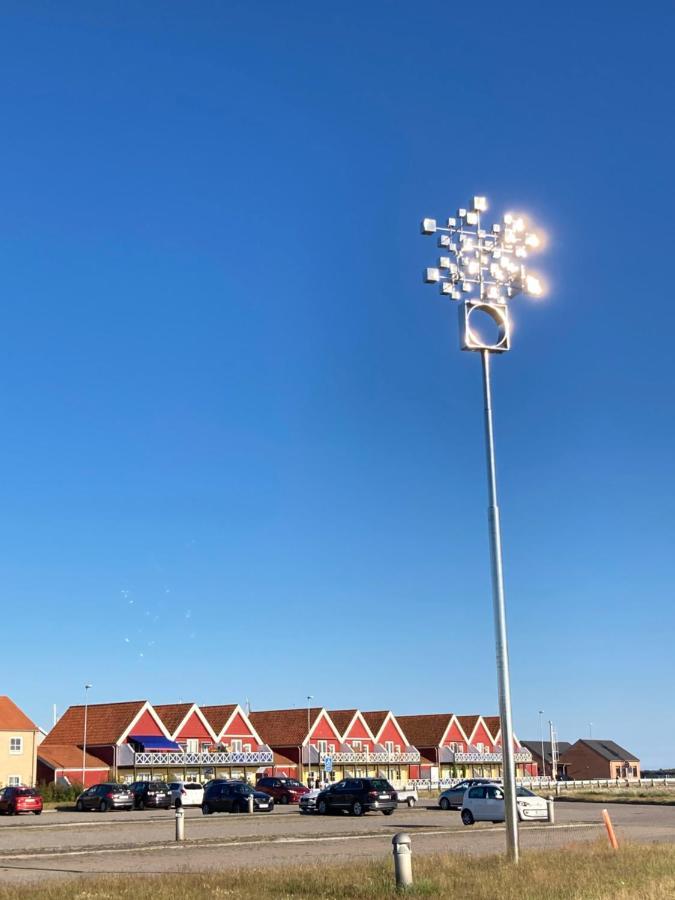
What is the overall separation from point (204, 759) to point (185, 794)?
26684mm

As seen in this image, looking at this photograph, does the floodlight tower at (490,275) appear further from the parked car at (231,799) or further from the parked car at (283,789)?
the parked car at (283,789)

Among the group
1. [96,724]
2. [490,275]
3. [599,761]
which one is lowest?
[599,761]

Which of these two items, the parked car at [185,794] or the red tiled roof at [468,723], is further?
the red tiled roof at [468,723]

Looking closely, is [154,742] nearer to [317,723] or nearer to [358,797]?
[317,723]

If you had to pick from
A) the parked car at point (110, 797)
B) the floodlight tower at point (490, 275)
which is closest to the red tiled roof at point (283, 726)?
the parked car at point (110, 797)

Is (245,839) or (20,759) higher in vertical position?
(20,759)

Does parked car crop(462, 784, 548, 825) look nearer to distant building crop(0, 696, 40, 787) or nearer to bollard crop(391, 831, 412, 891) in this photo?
bollard crop(391, 831, 412, 891)

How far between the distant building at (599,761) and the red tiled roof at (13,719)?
81408mm

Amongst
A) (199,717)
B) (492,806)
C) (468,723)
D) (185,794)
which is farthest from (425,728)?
(492,806)

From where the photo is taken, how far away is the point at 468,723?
108938 mm

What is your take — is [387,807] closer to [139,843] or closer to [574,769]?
[139,843]

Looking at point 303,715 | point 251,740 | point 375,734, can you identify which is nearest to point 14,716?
point 251,740

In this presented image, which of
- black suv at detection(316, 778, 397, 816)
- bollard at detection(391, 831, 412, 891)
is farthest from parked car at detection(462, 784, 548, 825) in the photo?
bollard at detection(391, 831, 412, 891)

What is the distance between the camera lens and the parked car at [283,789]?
6288cm
